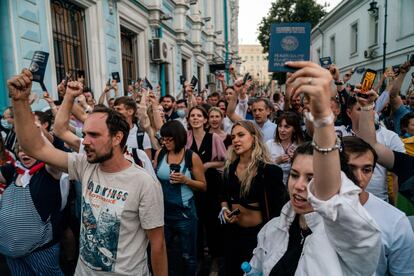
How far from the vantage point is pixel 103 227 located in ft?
6.26

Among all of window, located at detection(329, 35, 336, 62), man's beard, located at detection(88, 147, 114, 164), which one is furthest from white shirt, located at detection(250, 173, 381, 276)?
window, located at detection(329, 35, 336, 62)

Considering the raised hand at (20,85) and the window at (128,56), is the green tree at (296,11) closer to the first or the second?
the window at (128,56)

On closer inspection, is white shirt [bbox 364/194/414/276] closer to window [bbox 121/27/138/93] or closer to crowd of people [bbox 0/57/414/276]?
crowd of people [bbox 0/57/414/276]

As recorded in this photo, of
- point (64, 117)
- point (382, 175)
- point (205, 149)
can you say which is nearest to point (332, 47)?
point (205, 149)

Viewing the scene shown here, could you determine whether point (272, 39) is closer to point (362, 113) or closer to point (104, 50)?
point (362, 113)

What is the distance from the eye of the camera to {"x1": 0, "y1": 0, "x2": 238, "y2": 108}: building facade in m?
5.05

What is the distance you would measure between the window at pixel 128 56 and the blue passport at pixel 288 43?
594cm

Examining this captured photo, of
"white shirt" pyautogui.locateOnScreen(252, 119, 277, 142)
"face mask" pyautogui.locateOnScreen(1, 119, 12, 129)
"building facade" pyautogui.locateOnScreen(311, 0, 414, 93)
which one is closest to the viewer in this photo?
"face mask" pyautogui.locateOnScreen(1, 119, 12, 129)

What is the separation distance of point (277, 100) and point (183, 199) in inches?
257

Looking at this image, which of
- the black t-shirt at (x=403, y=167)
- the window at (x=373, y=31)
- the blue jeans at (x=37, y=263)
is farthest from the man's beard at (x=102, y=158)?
the window at (x=373, y=31)

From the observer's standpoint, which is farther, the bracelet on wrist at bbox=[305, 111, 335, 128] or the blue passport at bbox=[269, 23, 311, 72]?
the blue passport at bbox=[269, 23, 311, 72]

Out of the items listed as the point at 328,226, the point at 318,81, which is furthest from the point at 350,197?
the point at 318,81

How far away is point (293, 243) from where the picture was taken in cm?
153

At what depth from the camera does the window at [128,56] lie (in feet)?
32.0
